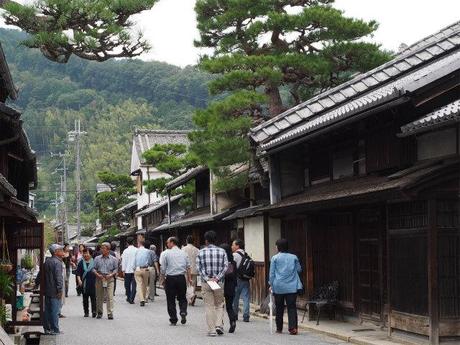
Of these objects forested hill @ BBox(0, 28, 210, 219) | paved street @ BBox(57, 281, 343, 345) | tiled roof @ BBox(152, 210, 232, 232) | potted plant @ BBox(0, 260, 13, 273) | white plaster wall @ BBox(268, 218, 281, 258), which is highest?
forested hill @ BBox(0, 28, 210, 219)

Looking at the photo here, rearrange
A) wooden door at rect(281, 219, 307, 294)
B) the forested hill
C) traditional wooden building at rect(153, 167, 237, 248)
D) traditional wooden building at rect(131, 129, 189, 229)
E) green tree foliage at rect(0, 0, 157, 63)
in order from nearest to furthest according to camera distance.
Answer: green tree foliage at rect(0, 0, 157, 63) < wooden door at rect(281, 219, 307, 294) < traditional wooden building at rect(153, 167, 237, 248) < traditional wooden building at rect(131, 129, 189, 229) < the forested hill

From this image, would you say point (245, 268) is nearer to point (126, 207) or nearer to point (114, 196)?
point (126, 207)

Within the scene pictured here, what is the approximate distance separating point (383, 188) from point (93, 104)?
122250 mm

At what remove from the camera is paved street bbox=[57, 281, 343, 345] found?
51.1ft

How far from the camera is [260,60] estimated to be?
22.7 metres

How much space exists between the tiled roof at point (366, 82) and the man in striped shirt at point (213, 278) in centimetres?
519

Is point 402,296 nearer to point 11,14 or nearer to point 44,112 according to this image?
point 11,14

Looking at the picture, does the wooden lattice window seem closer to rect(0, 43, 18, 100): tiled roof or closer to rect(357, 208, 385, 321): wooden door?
rect(357, 208, 385, 321): wooden door

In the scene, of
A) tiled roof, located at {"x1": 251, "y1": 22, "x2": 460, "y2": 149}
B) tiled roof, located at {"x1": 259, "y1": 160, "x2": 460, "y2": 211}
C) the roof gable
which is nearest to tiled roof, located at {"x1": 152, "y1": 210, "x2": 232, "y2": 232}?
tiled roof, located at {"x1": 259, "y1": 160, "x2": 460, "y2": 211}

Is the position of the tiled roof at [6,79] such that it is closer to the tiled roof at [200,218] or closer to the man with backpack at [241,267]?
the man with backpack at [241,267]

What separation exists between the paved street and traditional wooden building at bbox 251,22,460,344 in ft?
6.57

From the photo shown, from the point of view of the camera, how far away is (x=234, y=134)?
22844 mm

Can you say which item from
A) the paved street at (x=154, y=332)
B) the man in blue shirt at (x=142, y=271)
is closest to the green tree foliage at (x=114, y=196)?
the man in blue shirt at (x=142, y=271)

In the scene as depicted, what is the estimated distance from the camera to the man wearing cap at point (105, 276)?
68.2 ft
